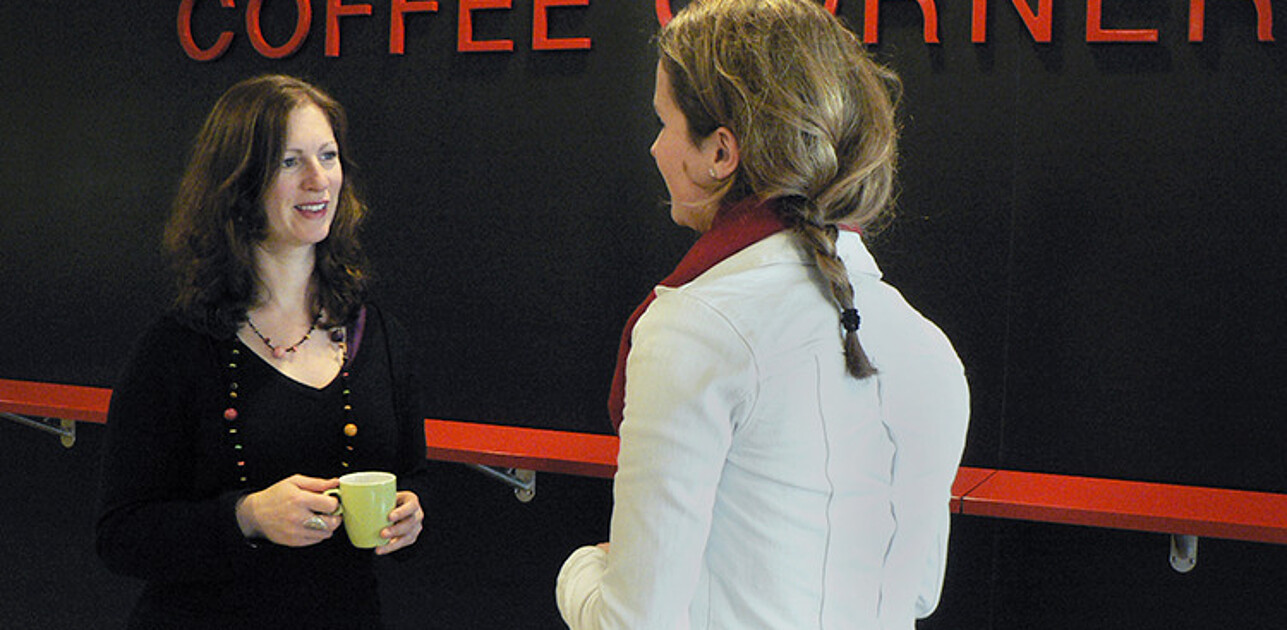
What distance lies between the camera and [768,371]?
1120 millimetres

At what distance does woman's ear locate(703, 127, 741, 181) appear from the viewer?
118cm

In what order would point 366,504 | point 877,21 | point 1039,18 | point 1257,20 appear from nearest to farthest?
1. point 366,504
2. point 1257,20
3. point 1039,18
4. point 877,21

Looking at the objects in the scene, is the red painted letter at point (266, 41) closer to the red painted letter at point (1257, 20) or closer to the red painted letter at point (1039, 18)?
the red painted letter at point (1039, 18)

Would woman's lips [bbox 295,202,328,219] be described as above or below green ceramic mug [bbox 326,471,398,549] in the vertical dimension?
above

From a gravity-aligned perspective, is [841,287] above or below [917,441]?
above

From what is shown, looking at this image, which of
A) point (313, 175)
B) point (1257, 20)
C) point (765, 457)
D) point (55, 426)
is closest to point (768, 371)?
point (765, 457)

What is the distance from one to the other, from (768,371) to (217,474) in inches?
39.2

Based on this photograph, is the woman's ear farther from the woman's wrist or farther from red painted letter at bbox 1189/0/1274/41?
red painted letter at bbox 1189/0/1274/41

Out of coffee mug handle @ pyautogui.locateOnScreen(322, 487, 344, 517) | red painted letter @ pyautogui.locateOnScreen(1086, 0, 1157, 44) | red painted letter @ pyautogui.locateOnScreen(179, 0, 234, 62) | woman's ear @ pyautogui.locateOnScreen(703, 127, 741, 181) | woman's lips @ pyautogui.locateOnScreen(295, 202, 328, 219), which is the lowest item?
coffee mug handle @ pyautogui.locateOnScreen(322, 487, 344, 517)

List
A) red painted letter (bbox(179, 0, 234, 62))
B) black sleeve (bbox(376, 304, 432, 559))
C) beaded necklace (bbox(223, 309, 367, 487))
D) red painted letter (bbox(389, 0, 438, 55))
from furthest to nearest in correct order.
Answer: red painted letter (bbox(179, 0, 234, 62)) → red painted letter (bbox(389, 0, 438, 55)) → black sleeve (bbox(376, 304, 432, 559)) → beaded necklace (bbox(223, 309, 367, 487))

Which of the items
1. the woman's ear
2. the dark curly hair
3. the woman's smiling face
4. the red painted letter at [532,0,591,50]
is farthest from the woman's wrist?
the red painted letter at [532,0,591,50]

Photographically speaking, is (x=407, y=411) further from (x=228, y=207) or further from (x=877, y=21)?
(x=877, y=21)

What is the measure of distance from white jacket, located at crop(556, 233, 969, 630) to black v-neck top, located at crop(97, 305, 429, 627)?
2.30 ft

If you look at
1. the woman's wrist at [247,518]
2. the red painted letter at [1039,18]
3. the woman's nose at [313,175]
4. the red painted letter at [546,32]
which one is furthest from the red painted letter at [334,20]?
the woman's wrist at [247,518]
